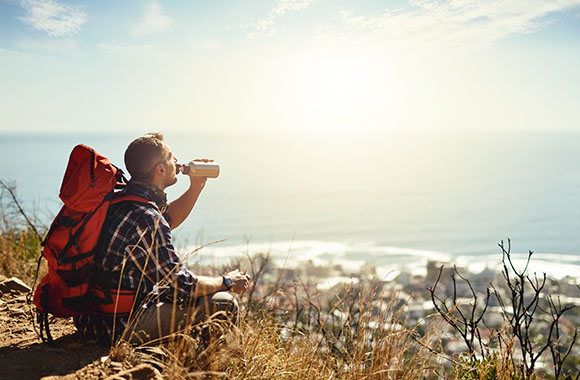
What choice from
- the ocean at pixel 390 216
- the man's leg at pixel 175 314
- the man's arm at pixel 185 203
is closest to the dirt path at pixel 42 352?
the man's leg at pixel 175 314

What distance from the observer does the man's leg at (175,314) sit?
2643 millimetres

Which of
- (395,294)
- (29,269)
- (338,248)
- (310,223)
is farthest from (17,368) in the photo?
(310,223)

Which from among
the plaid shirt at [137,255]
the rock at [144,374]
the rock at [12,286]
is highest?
the plaid shirt at [137,255]

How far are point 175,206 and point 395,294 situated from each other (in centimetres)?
173

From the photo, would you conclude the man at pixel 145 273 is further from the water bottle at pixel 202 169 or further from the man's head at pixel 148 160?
the water bottle at pixel 202 169

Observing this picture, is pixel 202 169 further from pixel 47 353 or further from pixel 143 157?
pixel 47 353

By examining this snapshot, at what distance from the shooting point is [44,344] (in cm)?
291

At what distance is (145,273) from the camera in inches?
98.0

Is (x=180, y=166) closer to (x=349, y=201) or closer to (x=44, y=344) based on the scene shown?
(x=44, y=344)

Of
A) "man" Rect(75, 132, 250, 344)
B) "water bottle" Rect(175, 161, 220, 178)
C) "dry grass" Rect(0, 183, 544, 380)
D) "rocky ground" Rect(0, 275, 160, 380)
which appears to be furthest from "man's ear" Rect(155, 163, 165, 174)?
"rocky ground" Rect(0, 275, 160, 380)


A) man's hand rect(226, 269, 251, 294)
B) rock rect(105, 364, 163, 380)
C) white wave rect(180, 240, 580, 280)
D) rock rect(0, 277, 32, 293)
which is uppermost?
man's hand rect(226, 269, 251, 294)

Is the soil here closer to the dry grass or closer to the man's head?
the dry grass

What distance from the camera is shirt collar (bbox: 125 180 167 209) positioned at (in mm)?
2729

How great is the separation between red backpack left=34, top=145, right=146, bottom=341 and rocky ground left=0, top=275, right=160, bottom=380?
28cm
